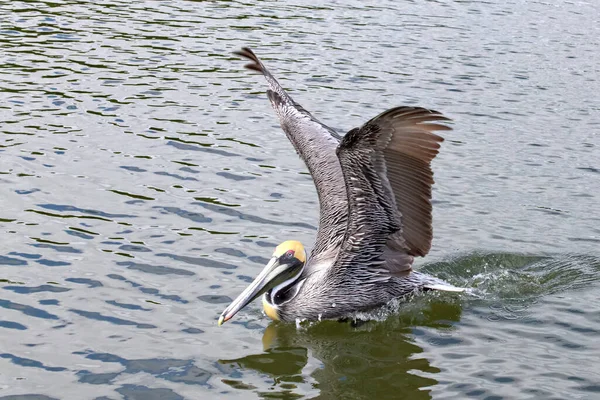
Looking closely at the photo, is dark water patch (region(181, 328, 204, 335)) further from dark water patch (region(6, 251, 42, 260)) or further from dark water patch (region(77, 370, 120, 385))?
dark water patch (region(6, 251, 42, 260))

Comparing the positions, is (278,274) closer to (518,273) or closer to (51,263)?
(51,263)

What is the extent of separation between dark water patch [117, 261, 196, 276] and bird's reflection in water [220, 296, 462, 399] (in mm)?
898

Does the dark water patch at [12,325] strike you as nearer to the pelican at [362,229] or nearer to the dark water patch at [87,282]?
the dark water patch at [87,282]

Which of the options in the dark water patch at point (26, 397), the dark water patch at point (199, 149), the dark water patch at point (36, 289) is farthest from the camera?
the dark water patch at point (199, 149)

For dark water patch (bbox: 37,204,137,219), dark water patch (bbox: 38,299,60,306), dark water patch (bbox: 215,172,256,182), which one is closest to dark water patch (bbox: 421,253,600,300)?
dark water patch (bbox: 215,172,256,182)

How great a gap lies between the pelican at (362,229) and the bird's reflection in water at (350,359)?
0.18 m

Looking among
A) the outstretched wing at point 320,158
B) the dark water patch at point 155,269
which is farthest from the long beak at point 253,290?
the dark water patch at point 155,269

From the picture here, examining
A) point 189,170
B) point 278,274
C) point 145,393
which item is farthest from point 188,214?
point 145,393

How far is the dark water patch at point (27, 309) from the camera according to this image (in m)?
7.02

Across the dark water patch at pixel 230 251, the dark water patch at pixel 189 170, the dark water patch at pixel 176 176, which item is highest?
the dark water patch at pixel 189 170

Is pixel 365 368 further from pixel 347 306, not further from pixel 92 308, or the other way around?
pixel 92 308

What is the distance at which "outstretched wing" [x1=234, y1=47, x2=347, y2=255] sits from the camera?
8008mm

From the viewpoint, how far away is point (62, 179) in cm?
957

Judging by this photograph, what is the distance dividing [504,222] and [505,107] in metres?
3.99
